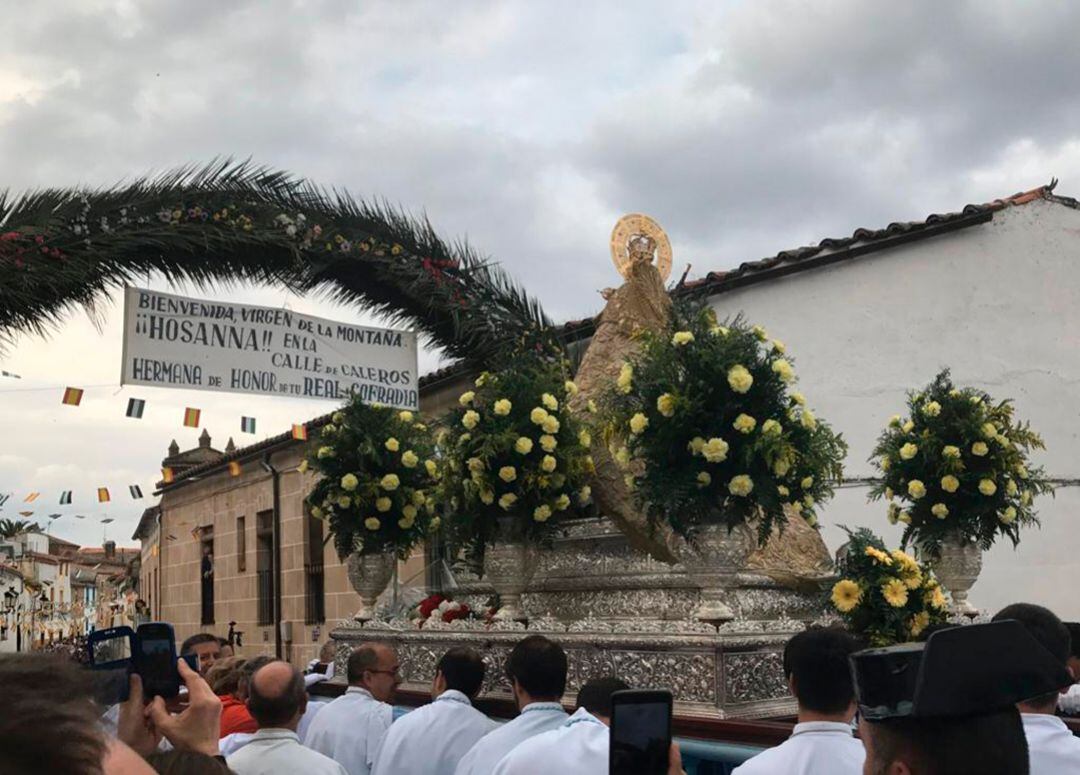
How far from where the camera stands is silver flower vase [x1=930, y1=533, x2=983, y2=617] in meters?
7.60

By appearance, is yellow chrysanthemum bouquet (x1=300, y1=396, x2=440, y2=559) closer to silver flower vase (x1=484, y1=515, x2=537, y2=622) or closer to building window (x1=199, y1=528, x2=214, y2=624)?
silver flower vase (x1=484, y1=515, x2=537, y2=622)

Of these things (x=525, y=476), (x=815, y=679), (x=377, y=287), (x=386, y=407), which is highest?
(x=377, y=287)

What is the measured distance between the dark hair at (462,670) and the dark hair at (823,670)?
7.33ft

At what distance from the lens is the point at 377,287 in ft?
31.4

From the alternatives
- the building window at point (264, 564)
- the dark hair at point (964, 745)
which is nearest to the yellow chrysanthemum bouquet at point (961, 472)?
the dark hair at point (964, 745)

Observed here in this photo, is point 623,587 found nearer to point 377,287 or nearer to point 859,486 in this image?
point 377,287

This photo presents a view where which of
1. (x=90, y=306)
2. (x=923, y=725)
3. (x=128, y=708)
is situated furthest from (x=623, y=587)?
(x=923, y=725)

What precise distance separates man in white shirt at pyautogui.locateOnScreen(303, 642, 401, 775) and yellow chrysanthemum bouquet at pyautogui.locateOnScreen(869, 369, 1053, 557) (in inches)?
125

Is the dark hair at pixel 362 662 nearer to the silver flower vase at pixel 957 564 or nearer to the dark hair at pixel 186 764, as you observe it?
the silver flower vase at pixel 957 564

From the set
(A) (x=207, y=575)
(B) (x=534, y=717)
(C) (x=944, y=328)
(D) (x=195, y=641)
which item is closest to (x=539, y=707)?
(B) (x=534, y=717)

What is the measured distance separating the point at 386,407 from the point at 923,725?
7.76 m

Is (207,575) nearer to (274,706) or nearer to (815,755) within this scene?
(274,706)

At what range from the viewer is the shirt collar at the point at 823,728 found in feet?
11.7

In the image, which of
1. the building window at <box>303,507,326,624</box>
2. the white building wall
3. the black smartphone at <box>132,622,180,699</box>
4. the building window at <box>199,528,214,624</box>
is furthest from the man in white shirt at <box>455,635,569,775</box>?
the building window at <box>199,528,214,624</box>
